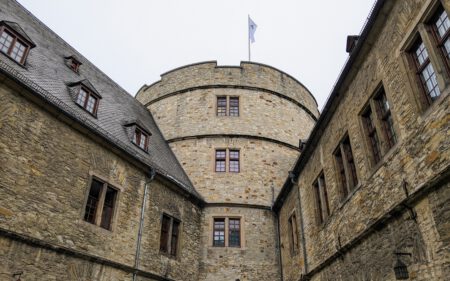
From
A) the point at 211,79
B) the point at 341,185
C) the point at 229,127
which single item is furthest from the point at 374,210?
the point at 211,79

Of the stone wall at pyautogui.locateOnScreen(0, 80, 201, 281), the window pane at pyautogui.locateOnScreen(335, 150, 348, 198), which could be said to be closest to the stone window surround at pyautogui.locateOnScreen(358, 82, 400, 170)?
the window pane at pyautogui.locateOnScreen(335, 150, 348, 198)

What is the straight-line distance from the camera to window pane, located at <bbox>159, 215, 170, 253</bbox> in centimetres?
1236

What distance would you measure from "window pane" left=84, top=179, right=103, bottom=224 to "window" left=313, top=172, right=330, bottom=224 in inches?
246

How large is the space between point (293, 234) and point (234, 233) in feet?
9.13

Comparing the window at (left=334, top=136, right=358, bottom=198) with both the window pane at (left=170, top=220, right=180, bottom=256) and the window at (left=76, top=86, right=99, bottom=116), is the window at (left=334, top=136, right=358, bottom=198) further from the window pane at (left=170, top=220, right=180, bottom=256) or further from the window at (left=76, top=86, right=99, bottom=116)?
the window at (left=76, top=86, right=99, bottom=116)

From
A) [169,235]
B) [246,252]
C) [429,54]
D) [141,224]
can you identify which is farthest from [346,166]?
[246,252]

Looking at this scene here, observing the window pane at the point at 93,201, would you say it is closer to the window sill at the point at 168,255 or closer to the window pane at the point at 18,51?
the window sill at the point at 168,255

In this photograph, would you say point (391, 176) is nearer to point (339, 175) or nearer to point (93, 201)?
point (339, 175)

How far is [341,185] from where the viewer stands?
897 centimetres

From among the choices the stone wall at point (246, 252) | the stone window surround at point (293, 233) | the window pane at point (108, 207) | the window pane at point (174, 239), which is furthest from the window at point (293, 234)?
the window pane at point (108, 207)

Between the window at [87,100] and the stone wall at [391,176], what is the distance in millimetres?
7398

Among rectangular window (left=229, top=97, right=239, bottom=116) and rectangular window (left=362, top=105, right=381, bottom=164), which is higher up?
rectangular window (left=229, top=97, right=239, bottom=116)

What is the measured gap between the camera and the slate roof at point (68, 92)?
9.91 meters

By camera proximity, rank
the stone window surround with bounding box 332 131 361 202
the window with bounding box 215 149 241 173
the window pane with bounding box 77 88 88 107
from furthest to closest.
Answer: the window with bounding box 215 149 241 173, the window pane with bounding box 77 88 88 107, the stone window surround with bounding box 332 131 361 202
